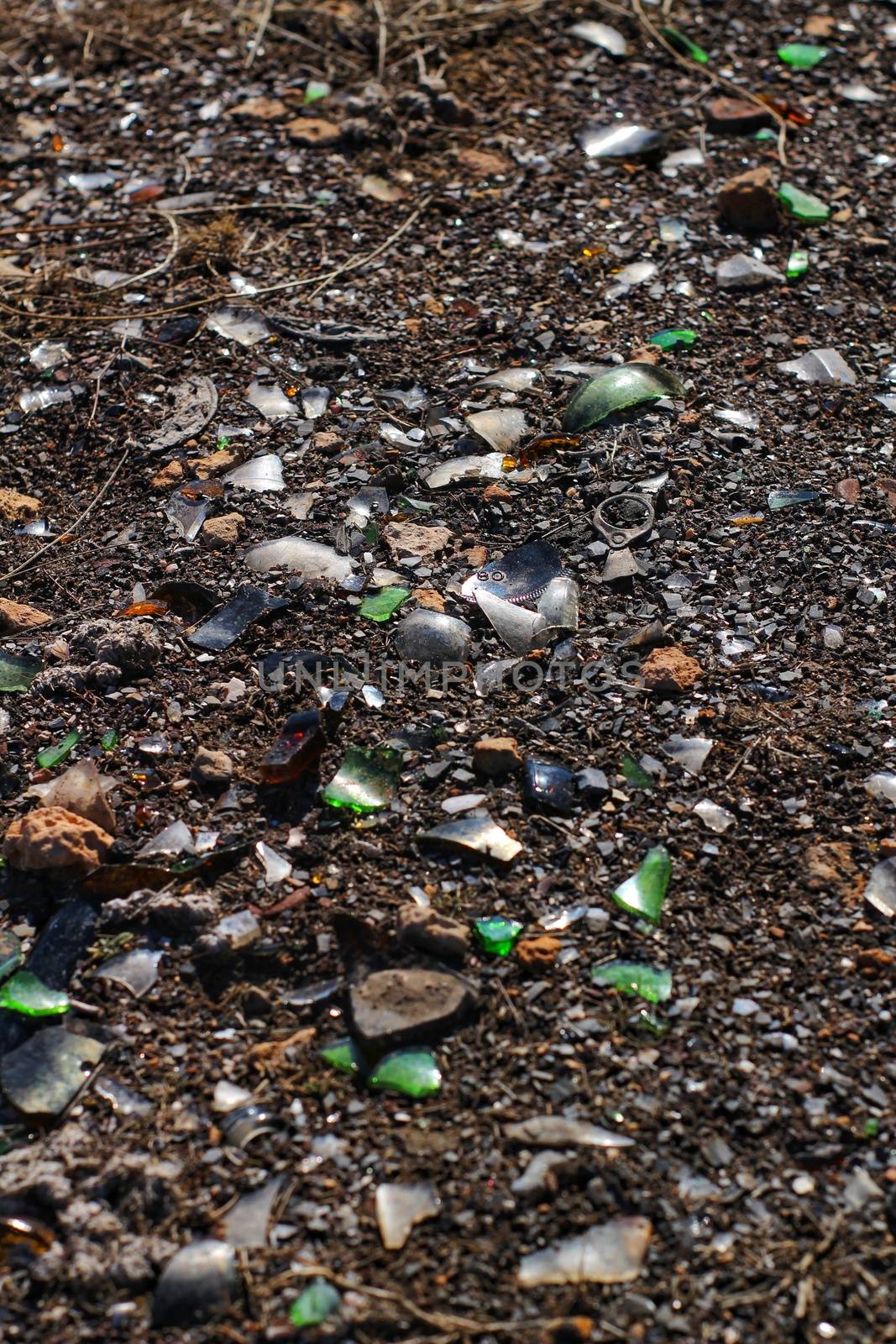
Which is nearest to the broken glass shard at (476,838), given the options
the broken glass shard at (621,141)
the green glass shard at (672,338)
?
the green glass shard at (672,338)

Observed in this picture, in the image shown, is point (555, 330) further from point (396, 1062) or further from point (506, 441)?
point (396, 1062)

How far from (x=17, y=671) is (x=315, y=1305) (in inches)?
Answer: 42.0

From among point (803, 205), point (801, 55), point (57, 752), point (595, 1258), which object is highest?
point (801, 55)

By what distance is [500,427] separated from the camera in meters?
2.31

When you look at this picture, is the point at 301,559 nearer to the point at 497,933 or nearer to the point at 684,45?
the point at 497,933


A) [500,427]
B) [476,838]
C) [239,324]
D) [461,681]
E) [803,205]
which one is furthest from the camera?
[803,205]

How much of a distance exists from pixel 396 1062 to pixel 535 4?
3041 millimetres

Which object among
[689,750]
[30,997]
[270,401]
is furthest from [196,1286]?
[270,401]

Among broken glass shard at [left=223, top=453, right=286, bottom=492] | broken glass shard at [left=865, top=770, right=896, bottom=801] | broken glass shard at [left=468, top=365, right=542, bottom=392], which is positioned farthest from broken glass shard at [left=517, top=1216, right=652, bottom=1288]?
broken glass shard at [left=468, top=365, right=542, bottom=392]

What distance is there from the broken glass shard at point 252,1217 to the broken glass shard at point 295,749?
1.79ft

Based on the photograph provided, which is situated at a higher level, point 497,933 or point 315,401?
point 315,401

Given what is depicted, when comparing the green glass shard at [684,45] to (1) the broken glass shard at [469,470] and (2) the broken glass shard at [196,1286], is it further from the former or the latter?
(2) the broken glass shard at [196,1286]

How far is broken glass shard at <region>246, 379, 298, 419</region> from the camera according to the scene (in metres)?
2.41

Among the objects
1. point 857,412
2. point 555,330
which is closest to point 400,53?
point 555,330
